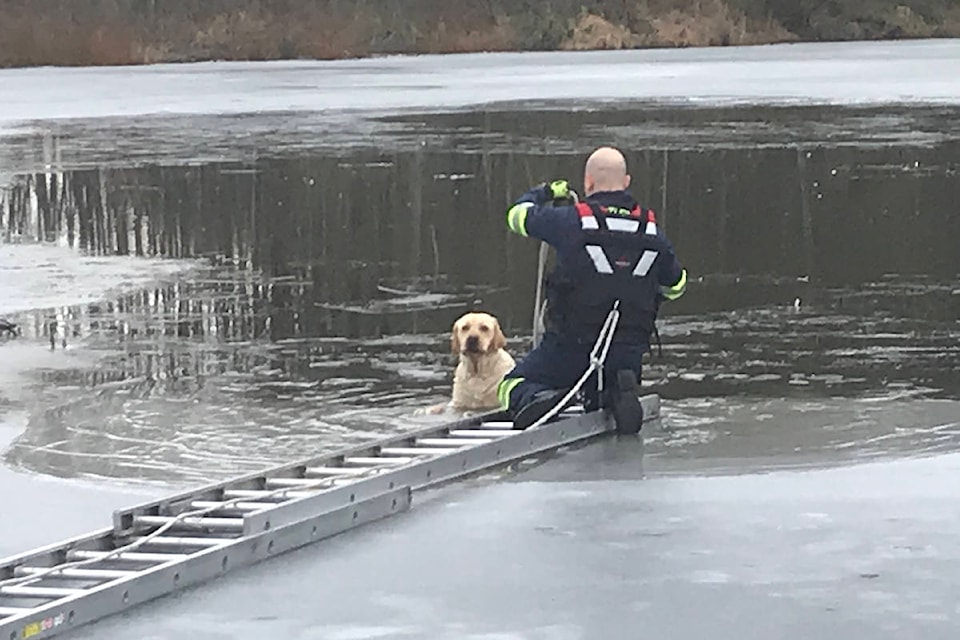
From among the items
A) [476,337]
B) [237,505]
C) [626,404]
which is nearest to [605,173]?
[626,404]

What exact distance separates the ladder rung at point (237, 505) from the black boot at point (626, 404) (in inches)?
76.3

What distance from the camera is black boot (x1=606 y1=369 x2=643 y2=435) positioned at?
8.43 meters

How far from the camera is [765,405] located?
913cm

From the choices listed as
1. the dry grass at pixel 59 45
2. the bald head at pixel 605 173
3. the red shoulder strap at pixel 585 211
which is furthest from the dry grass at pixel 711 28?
the red shoulder strap at pixel 585 211

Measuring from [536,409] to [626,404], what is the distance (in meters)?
0.38

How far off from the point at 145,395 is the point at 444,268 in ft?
14.5

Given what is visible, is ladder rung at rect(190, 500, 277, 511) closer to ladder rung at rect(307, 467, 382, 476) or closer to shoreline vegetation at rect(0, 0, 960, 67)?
ladder rung at rect(307, 467, 382, 476)

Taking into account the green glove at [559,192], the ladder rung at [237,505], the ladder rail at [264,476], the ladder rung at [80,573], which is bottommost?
the ladder rung at [80,573]

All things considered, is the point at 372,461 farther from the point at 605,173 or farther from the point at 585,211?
the point at 605,173

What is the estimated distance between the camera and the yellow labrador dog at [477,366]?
9.29 meters

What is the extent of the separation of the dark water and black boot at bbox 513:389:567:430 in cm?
57

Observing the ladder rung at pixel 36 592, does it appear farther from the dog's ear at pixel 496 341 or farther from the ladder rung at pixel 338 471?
the dog's ear at pixel 496 341

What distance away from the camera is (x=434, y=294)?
12.8 metres

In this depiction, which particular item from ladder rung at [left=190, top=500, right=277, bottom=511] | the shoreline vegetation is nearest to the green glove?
ladder rung at [left=190, top=500, right=277, bottom=511]
